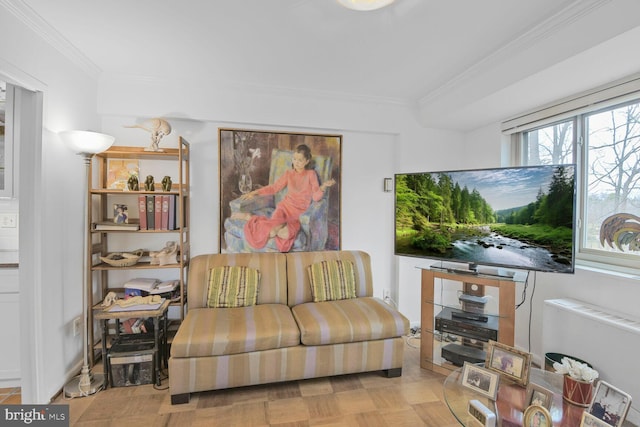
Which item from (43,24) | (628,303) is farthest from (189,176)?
(628,303)

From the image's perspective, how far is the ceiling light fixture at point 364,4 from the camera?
1.61m

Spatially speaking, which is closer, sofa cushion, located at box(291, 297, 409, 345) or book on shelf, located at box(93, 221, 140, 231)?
sofa cushion, located at box(291, 297, 409, 345)

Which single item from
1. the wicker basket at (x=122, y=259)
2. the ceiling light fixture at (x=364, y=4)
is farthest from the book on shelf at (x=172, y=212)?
the ceiling light fixture at (x=364, y=4)

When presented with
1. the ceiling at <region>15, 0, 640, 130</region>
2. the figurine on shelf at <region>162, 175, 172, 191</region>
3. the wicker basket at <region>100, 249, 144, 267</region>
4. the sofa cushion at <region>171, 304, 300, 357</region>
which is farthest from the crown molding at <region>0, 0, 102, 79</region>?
the sofa cushion at <region>171, 304, 300, 357</region>

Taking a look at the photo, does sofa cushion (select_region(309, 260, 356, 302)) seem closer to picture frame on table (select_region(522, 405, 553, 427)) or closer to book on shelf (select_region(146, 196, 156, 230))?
book on shelf (select_region(146, 196, 156, 230))

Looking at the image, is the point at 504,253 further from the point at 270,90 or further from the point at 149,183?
the point at 149,183

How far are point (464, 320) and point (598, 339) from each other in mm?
800

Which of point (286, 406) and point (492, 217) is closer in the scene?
point (286, 406)

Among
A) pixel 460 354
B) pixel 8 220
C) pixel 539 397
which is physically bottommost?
pixel 460 354

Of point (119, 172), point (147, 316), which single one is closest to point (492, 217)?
point (147, 316)

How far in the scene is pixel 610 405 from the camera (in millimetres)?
1187

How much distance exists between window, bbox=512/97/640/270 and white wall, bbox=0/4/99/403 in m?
3.74

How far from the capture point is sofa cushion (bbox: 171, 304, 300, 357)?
202 cm

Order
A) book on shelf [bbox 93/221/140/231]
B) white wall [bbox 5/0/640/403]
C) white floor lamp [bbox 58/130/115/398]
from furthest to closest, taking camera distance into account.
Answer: book on shelf [bbox 93/221/140/231] < white floor lamp [bbox 58/130/115/398] < white wall [bbox 5/0/640/403]
